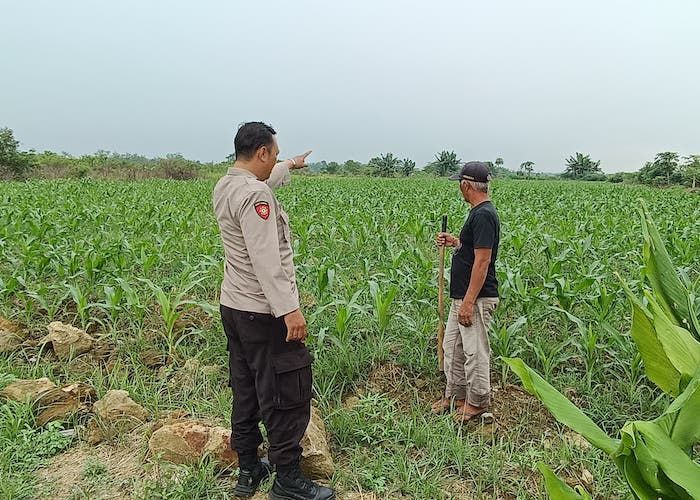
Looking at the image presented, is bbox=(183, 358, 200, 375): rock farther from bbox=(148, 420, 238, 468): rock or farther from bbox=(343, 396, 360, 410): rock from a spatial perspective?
bbox=(343, 396, 360, 410): rock

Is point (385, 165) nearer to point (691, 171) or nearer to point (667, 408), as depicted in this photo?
point (691, 171)

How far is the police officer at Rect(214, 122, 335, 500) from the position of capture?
2566 mm

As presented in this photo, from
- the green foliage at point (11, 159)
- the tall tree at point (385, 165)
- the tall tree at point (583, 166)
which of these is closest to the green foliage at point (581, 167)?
the tall tree at point (583, 166)

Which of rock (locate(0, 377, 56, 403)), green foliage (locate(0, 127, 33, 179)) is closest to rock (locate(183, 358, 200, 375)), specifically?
rock (locate(0, 377, 56, 403))

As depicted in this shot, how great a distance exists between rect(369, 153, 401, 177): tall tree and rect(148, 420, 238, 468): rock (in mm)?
54579

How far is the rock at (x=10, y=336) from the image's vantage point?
4.32 m

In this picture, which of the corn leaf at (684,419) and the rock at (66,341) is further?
the rock at (66,341)

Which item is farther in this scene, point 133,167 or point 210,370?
point 133,167

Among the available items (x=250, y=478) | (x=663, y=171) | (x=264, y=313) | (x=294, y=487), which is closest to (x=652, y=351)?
(x=264, y=313)

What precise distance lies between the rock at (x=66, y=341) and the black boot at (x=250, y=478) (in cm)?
204

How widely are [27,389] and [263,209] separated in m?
2.23

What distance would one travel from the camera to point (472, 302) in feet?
11.1

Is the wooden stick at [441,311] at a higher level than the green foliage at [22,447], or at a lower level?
higher

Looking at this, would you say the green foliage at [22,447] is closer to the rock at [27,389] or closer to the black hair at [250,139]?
the rock at [27,389]
